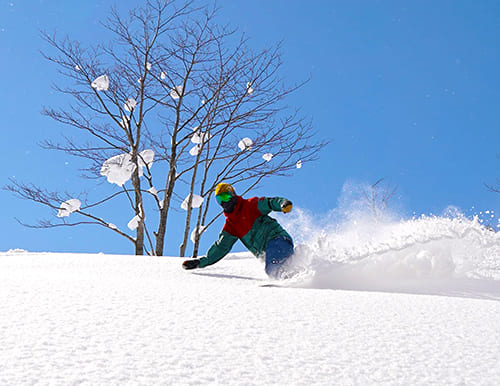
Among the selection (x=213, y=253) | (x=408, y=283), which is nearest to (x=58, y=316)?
(x=213, y=253)

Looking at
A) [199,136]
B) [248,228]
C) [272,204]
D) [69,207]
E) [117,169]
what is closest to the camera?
[272,204]

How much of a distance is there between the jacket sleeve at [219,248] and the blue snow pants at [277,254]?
0.40m

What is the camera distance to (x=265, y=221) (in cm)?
369

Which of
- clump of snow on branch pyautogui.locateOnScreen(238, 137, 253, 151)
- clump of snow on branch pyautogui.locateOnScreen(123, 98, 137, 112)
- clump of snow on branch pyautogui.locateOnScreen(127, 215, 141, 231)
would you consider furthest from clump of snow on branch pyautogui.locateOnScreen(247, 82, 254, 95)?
clump of snow on branch pyautogui.locateOnScreen(127, 215, 141, 231)

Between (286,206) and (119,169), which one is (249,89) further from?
(286,206)

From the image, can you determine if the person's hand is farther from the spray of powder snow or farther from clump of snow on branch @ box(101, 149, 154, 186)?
clump of snow on branch @ box(101, 149, 154, 186)

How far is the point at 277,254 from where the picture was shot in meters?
3.46

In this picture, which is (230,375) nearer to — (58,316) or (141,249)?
(58,316)

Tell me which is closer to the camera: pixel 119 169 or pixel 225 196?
pixel 225 196

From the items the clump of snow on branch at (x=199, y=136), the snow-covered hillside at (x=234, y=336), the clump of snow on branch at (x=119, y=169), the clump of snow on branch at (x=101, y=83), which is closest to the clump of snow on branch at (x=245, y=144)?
the clump of snow on branch at (x=199, y=136)

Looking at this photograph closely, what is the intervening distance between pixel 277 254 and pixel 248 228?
15.1 inches

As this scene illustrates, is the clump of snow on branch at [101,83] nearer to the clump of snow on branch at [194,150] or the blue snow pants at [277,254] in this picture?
the clump of snow on branch at [194,150]

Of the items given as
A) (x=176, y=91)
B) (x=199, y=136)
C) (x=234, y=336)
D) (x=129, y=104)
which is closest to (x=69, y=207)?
(x=129, y=104)

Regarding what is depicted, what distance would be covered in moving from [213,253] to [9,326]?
2338 millimetres
